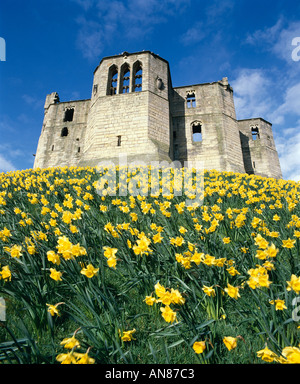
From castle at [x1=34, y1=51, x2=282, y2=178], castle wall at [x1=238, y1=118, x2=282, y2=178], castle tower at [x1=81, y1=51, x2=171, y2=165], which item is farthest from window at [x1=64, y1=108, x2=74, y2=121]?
castle wall at [x1=238, y1=118, x2=282, y2=178]

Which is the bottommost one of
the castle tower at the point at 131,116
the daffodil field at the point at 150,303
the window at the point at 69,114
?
the daffodil field at the point at 150,303

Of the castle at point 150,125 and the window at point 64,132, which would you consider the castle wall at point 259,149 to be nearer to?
the castle at point 150,125

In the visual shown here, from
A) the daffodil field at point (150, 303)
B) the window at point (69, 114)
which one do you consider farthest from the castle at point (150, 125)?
the daffodil field at point (150, 303)

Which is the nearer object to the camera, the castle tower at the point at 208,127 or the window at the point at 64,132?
the castle tower at the point at 208,127

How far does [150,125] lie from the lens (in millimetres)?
14211

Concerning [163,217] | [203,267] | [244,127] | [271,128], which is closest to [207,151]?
[244,127]

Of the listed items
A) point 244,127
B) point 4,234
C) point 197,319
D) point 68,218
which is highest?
point 244,127

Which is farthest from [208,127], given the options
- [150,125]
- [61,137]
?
[61,137]

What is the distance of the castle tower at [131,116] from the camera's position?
1386 cm

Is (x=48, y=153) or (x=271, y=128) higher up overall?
(x=271, y=128)

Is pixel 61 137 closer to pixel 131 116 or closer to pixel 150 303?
pixel 131 116

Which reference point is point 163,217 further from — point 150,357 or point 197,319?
point 150,357

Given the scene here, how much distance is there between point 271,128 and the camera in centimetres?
2644
